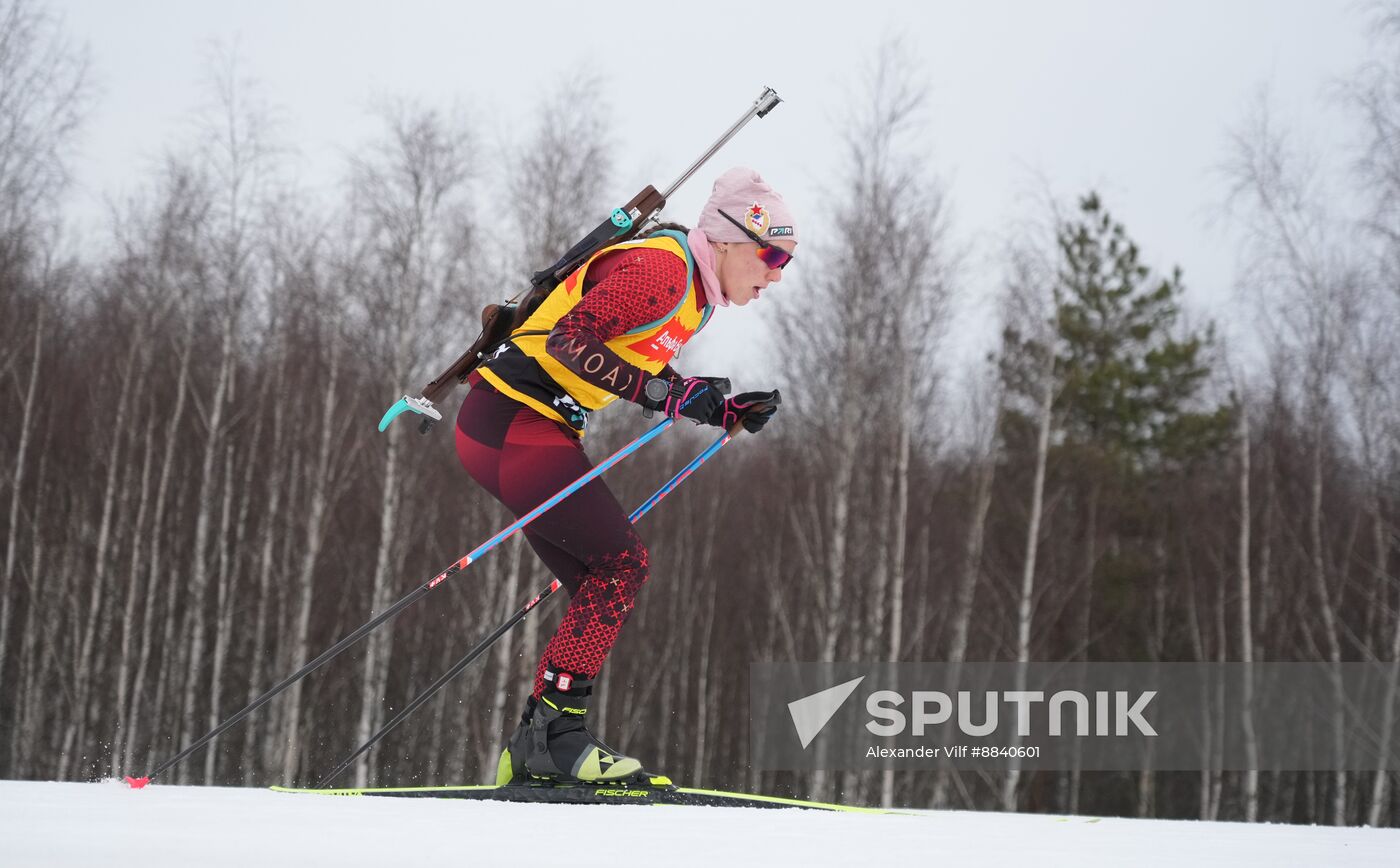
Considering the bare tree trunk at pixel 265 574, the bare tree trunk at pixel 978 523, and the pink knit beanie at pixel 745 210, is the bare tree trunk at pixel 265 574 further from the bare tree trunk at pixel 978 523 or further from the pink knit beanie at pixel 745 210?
the pink knit beanie at pixel 745 210

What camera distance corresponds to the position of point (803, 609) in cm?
1747

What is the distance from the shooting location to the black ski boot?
10.6ft

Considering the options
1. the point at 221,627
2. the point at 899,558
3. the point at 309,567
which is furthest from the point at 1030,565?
the point at 221,627

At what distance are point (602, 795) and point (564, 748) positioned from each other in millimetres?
227

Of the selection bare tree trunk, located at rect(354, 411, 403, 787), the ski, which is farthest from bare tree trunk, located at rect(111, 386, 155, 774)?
the ski

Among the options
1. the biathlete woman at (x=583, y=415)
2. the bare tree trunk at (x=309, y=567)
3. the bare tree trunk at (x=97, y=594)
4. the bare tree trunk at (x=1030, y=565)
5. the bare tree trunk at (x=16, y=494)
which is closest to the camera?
the biathlete woman at (x=583, y=415)

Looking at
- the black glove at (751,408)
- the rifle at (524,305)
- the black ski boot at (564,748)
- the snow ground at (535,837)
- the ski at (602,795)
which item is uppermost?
the rifle at (524,305)

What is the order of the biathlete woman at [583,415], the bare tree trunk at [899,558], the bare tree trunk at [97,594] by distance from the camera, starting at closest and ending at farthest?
the biathlete woman at [583,415] → the bare tree trunk at [899,558] → the bare tree trunk at [97,594]

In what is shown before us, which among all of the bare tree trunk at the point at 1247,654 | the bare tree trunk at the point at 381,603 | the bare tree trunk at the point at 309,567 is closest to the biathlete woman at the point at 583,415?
the bare tree trunk at the point at 381,603

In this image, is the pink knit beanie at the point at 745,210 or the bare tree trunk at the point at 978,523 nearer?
the pink knit beanie at the point at 745,210

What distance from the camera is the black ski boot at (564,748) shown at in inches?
127

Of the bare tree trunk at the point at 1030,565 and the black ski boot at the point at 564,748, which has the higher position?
the bare tree trunk at the point at 1030,565

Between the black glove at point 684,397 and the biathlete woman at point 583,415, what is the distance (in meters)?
0.05

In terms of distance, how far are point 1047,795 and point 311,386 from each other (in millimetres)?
14340
